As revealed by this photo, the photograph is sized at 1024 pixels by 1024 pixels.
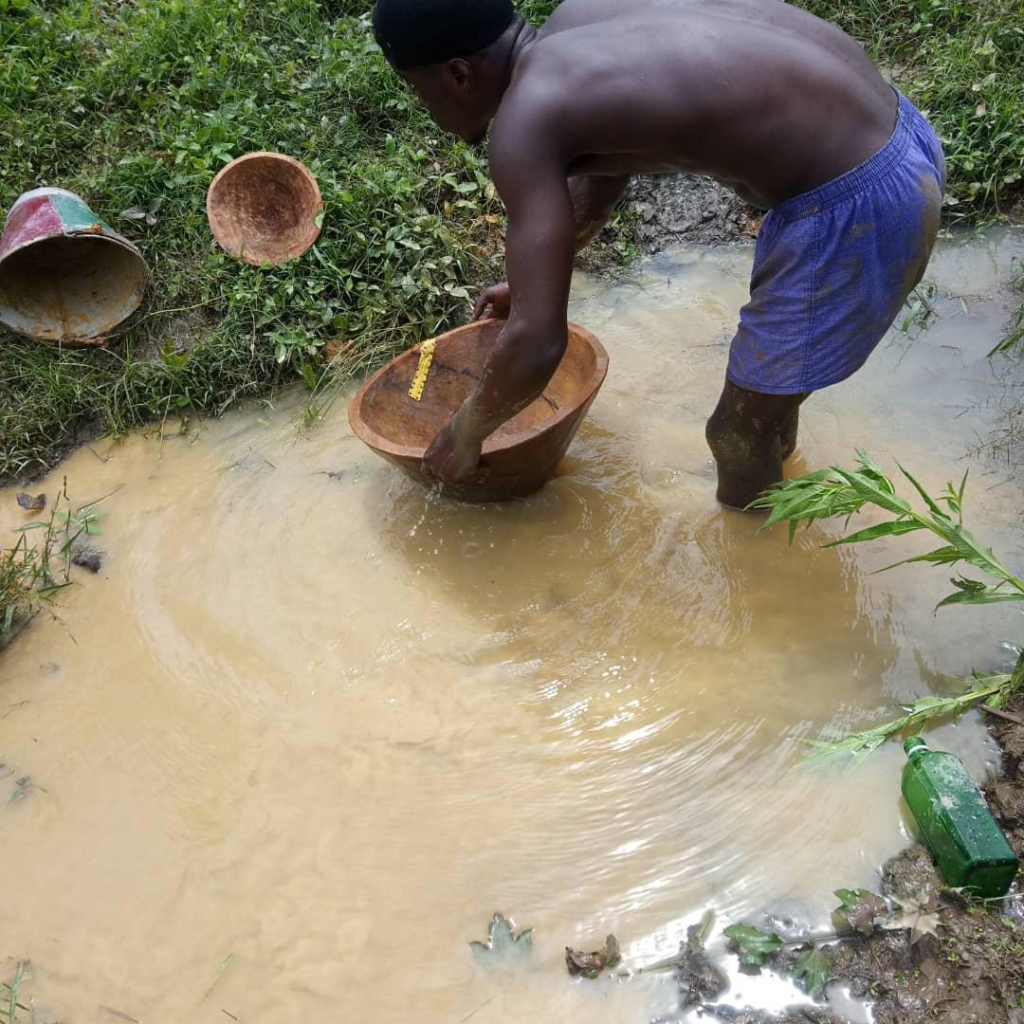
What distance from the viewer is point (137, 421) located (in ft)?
11.3

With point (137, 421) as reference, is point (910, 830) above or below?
below

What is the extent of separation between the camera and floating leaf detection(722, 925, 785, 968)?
1.84 m

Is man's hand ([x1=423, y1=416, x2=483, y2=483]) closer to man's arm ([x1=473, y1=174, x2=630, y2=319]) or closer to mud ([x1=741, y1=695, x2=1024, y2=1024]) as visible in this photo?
man's arm ([x1=473, y1=174, x2=630, y2=319])

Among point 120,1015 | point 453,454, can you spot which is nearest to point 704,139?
point 453,454

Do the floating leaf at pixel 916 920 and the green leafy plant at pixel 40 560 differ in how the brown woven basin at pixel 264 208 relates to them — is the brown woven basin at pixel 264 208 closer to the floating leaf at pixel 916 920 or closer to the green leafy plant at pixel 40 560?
Answer: the green leafy plant at pixel 40 560

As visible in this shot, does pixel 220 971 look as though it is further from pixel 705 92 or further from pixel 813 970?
pixel 705 92

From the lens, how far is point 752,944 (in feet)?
6.05

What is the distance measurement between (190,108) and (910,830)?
155 inches

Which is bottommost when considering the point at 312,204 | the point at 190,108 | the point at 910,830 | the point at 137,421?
the point at 910,830

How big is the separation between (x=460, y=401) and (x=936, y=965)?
6.90 feet

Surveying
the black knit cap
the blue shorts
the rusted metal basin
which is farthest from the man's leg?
the rusted metal basin

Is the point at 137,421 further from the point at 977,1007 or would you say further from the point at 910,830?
the point at 977,1007

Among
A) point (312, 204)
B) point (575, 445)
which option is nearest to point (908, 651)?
point (575, 445)

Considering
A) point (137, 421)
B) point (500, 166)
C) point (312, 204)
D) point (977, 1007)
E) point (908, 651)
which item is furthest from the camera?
point (312, 204)
